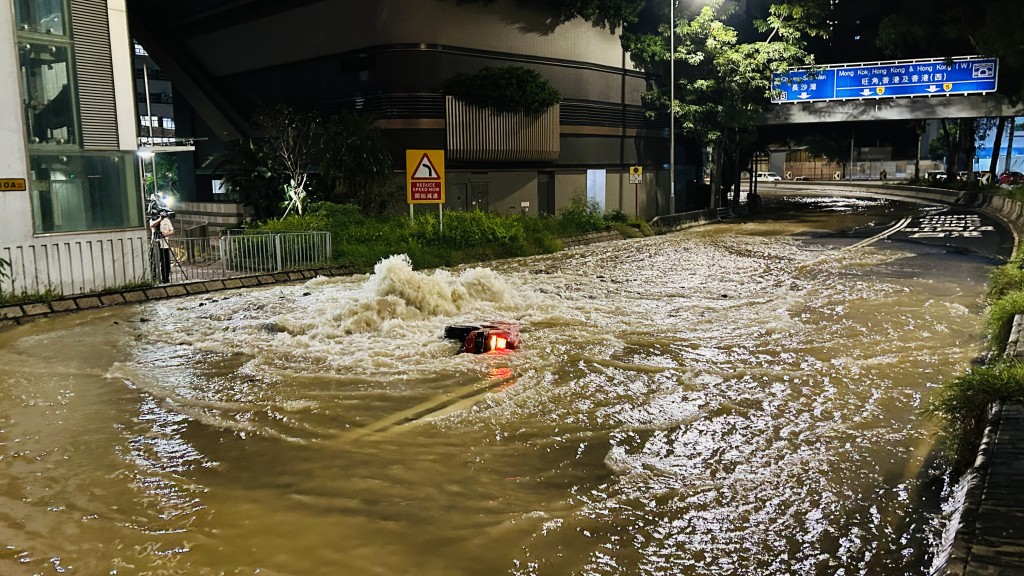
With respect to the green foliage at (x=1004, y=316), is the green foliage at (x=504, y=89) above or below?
above

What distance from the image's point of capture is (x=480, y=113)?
28.0 m

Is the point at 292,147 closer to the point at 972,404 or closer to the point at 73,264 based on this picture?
the point at 73,264

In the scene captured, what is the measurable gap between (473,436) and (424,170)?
1471 centimetres

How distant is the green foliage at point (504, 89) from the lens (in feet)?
89.6

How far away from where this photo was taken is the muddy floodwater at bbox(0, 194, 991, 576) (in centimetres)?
538

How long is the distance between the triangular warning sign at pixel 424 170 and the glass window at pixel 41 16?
8.88 metres

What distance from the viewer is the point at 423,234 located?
22.3 meters

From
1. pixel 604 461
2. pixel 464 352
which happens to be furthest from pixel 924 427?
pixel 464 352

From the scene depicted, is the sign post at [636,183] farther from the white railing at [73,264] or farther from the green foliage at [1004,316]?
the green foliage at [1004,316]

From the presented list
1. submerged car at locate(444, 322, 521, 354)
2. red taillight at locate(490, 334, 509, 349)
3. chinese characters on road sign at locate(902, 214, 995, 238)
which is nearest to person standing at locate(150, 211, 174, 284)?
submerged car at locate(444, 322, 521, 354)

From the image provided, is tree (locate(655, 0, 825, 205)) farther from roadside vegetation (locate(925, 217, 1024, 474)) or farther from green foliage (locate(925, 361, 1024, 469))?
green foliage (locate(925, 361, 1024, 469))

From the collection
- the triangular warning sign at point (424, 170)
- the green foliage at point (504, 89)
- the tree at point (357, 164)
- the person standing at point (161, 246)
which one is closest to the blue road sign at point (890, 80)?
the green foliage at point (504, 89)

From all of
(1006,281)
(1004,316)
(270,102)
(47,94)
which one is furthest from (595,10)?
(1004,316)

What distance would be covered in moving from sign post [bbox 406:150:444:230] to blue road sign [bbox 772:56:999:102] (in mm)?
23969
